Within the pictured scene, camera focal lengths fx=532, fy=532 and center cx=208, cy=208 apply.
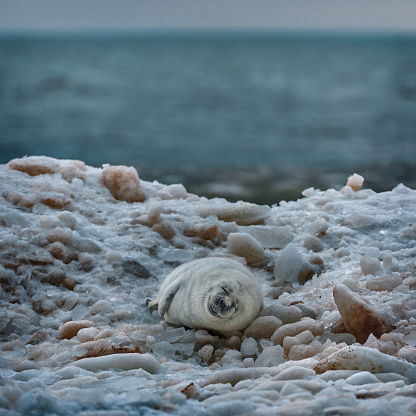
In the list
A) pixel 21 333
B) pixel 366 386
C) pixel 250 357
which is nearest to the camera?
pixel 366 386

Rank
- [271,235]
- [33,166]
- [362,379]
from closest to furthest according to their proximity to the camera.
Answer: [362,379] < [271,235] < [33,166]

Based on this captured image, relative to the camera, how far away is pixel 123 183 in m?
3.35

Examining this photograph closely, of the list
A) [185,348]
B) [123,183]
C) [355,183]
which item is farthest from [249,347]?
[355,183]

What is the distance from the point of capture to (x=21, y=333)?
2.08 metres

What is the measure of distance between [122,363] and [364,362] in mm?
734

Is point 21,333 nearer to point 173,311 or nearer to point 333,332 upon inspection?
point 173,311

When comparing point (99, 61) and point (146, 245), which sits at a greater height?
point (99, 61)

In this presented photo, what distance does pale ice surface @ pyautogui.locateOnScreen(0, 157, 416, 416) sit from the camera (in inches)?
49.4

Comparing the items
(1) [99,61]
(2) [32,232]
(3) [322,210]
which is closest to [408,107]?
(3) [322,210]

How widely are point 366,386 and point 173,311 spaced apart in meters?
0.96

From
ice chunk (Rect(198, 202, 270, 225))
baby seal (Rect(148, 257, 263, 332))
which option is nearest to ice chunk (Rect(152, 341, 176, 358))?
baby seal (Rect(148, 257, 263, 332))

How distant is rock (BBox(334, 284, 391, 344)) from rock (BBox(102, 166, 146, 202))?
1726 mm

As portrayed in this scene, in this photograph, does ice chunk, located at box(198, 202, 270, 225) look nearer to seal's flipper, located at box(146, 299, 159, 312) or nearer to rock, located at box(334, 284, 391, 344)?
seal's flipper, located at box(146, 299, 159, 312)

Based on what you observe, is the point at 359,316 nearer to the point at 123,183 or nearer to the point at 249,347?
the point at 249,347
